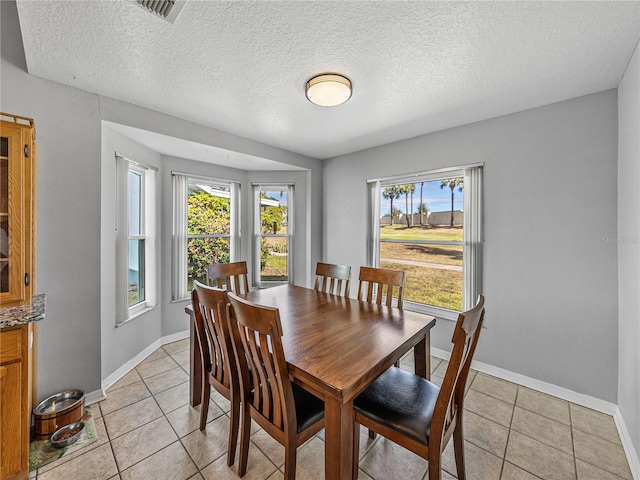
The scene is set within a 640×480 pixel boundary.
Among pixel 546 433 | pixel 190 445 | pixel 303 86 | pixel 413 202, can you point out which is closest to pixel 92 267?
pixel 190 445

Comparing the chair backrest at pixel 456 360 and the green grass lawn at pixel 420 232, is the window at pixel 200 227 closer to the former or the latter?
the green grass lawn at pixel 420 232

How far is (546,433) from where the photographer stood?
1.86 metres

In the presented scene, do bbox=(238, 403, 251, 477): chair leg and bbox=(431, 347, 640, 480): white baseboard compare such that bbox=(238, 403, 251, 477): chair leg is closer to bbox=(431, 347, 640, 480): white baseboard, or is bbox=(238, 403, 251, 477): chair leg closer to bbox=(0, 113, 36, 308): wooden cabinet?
bbox=(0, 113, 36, 308): wooden cabinet

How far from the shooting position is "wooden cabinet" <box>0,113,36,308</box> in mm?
1432

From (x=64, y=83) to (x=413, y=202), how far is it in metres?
3.46

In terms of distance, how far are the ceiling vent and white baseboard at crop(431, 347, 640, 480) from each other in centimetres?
351

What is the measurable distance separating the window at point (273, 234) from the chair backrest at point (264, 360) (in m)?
2.65

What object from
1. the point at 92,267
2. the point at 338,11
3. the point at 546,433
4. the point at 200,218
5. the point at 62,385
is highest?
the point at 338,11

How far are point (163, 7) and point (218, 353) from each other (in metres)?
1.94

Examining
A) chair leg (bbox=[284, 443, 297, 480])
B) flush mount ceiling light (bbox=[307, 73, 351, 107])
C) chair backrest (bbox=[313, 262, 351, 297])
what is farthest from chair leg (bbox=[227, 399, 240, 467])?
flush mount ceiling light (bbox=[307, 73, 351, 107])

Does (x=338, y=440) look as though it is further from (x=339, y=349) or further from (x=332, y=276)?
(x=332, y=276)

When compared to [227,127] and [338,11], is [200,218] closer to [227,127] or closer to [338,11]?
[227,127]

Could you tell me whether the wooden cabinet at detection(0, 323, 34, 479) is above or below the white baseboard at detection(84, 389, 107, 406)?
above

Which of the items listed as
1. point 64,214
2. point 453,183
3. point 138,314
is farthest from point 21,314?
point 453,183
